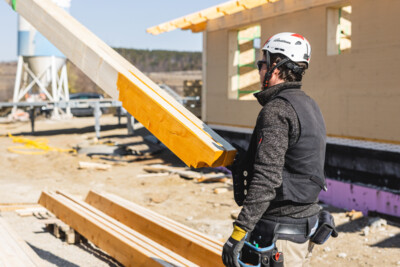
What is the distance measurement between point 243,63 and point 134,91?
928 centimetres

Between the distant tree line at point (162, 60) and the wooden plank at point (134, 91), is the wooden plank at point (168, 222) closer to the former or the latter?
the wooden plank at point (134, 91)

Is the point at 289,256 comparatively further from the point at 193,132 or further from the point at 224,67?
the point at 224,67

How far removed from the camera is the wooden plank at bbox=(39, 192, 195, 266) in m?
4.40

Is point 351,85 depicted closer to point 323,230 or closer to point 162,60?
point 323,230

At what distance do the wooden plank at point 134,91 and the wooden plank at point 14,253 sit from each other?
1.74 metres

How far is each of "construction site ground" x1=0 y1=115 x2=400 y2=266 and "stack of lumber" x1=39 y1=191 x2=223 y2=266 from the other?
1.47 ft

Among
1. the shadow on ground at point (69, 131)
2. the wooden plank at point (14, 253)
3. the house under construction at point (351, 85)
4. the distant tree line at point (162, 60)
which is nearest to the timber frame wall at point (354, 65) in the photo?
the house under construction at point (351, 85)

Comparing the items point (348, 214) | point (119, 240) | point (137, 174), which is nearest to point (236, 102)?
point (137, 174)

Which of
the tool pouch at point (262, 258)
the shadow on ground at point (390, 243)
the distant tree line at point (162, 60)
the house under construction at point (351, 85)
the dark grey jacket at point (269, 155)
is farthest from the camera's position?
the distant tree line at point (162, 60)

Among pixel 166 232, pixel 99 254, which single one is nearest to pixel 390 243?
pixel 166 232

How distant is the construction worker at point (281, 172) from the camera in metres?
2.49

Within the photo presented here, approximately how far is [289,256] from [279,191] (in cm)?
42

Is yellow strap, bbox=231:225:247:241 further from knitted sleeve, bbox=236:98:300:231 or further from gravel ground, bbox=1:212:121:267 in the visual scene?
gravel ground, bbox=1:212:121:267

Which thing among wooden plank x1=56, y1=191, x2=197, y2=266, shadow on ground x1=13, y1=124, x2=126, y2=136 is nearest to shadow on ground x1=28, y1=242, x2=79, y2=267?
wooden plank x1=56, y1=191, x2=197, y2=266
